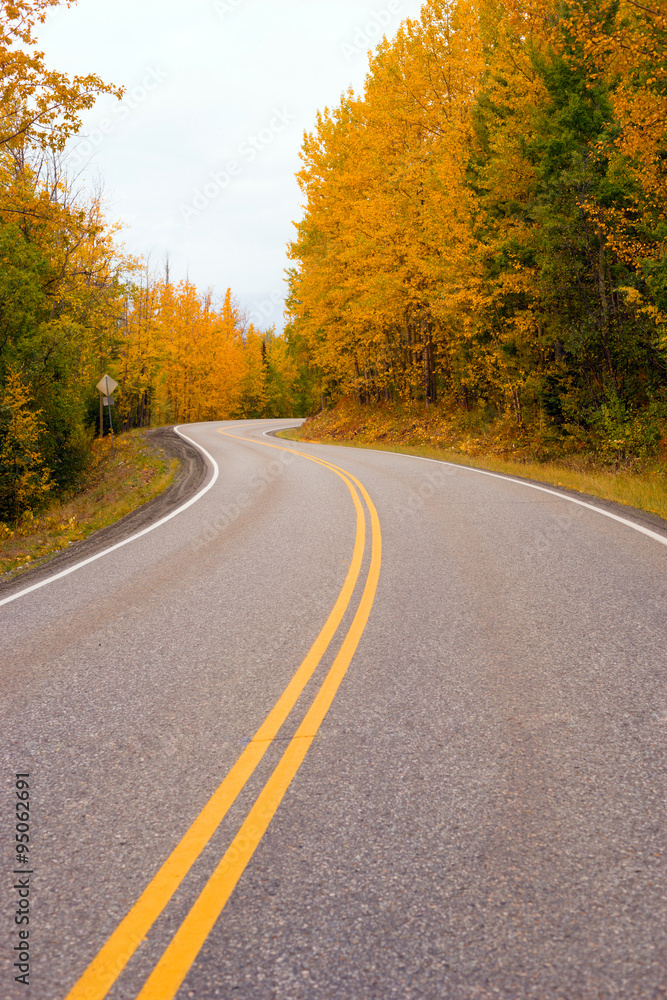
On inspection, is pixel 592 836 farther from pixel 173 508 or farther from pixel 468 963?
pixel 173 508

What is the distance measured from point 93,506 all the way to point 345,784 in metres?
15.1

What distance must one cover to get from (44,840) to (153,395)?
170 feet

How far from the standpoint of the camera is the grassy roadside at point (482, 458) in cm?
1168

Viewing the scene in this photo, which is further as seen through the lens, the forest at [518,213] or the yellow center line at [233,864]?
the forest at [518,213]

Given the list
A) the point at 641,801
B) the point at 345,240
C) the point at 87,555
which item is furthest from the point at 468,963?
the point at 345,240

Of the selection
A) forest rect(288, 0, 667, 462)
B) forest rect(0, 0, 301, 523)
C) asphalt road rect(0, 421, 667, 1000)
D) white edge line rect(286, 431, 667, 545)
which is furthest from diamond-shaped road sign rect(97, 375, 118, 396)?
asphalt road rect(0, 421, 667, 1000)

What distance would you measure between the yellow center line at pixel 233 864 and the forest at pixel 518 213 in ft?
36.3

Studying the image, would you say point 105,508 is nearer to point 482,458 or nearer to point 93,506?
point 93,506

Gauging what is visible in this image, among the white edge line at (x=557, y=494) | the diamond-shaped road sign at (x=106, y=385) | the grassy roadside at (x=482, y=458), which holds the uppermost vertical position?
the diamond-shaped road sign at (x=106, y=385)

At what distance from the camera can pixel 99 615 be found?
5.93m

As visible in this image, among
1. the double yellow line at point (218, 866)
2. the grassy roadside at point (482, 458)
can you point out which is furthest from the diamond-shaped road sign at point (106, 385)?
the double yellow line at point (218, 866)

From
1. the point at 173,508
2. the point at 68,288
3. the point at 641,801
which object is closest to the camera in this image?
the point at 641,801

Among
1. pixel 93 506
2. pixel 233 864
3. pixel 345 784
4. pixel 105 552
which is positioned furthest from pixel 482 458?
pixel 233 864

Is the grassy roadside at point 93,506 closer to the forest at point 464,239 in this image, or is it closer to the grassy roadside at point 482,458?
the forest at point 464,239
